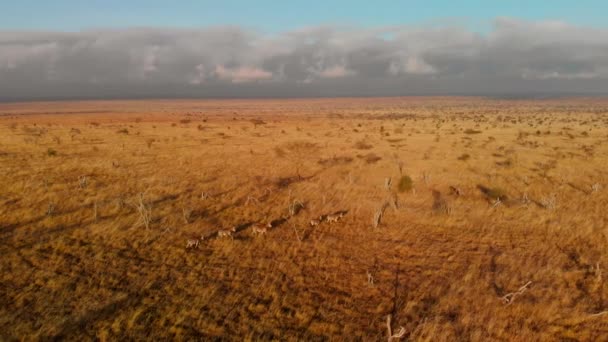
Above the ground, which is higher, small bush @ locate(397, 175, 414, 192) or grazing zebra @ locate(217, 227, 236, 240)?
small bush @ locate(397, 175, 414, 192)

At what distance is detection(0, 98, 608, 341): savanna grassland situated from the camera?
7.47 metres

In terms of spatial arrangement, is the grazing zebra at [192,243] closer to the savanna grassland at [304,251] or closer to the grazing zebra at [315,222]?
the savanna grassland at [304,251]

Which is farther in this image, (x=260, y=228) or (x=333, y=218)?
(x=333, y=218)

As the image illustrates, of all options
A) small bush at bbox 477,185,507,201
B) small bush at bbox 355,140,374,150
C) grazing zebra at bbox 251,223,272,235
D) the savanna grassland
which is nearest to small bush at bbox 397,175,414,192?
the savanna grassland

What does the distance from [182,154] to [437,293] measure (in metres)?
19.6

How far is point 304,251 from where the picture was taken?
10.6 m

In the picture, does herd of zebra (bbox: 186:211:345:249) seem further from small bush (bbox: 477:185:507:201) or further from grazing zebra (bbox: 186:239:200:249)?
small bush (bbox: 477:185:507:201)

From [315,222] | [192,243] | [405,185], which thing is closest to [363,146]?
[405,185]

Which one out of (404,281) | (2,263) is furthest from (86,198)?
(404,281)

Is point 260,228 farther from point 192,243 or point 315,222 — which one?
point 192,243

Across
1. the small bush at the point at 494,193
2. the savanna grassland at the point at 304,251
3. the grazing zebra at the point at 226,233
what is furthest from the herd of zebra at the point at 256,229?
the small bush at the point at 494,193

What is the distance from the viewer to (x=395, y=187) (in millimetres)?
16891

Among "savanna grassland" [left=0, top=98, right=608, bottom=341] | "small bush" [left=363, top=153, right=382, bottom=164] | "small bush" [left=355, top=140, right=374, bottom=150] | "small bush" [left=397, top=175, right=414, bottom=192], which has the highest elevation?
"small bush" [left=355, top=140, right=374, bottom=150]

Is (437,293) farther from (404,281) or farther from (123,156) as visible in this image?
(123,156)
